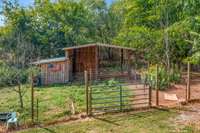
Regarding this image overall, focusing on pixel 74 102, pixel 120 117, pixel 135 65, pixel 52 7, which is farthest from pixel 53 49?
pixel 120 117

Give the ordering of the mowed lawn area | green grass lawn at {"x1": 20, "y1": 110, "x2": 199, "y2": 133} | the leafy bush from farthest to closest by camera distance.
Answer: the leafy bush
the mowed lawn area
green grass lawn at {"x1": 20, "y1": 110, "x2": 199, "y2": 133}

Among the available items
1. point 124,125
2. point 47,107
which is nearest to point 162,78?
point 47,107

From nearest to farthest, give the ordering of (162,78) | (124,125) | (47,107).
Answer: (124,125) < (47,107) < (162,78)

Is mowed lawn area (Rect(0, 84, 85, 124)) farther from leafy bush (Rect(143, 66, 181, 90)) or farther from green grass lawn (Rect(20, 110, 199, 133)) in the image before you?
leafy bush (Rect(143, 66, 181, 90))

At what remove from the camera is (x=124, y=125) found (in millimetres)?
9758

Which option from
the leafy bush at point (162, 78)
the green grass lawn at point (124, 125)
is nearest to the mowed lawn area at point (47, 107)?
the green grass lawn at point (124, 125)

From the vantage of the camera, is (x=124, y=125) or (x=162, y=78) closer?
(x=124, y=125)

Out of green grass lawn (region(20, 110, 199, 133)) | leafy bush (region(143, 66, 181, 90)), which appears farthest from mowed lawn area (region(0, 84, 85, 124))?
leafy bush (region(143, 66, 181, 90))

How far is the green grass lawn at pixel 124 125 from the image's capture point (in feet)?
30.2

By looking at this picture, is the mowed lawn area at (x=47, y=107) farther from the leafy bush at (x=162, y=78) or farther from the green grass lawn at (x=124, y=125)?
the leafy bush at (x=162, y=78)

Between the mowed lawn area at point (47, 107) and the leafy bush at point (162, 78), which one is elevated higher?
the leafy bush at point (162, 78)

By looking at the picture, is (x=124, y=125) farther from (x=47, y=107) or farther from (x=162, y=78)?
(x=162, y=78)

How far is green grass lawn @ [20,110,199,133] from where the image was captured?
9195 mm

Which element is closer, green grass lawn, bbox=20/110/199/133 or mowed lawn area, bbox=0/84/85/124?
green grass lawn, bbox=20/110/199/133
